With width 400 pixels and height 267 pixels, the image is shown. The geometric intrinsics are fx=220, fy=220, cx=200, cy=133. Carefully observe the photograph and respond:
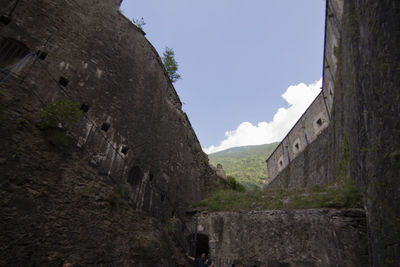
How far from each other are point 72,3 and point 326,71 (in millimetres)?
14060

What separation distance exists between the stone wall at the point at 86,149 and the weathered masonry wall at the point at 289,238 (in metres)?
2.25

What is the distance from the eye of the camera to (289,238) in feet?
26.3

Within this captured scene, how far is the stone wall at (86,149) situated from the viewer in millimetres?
4633

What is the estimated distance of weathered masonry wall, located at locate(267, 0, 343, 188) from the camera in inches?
428

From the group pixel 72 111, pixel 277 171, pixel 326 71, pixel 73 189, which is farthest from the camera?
pixel 277 171

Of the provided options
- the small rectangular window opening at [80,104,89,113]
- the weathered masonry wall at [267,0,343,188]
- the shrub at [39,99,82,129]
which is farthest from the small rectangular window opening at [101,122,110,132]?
the weathered masonry wall at [267,0,343,188]

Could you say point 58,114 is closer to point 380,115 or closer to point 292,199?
point 380,115

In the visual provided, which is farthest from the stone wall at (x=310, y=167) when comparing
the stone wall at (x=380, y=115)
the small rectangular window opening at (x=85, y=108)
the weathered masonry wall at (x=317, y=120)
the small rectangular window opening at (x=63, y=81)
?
the small rectangular window opening at (x=63, y=81)

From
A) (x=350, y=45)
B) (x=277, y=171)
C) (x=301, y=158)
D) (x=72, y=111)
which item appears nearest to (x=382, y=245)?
(x=350, y=45)

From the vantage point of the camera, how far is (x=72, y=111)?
5.87 meters

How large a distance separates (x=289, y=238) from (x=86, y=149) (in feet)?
24.7

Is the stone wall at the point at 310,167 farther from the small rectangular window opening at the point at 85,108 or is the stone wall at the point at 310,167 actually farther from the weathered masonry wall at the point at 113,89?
the small rectangular window opening at the point at 85,108

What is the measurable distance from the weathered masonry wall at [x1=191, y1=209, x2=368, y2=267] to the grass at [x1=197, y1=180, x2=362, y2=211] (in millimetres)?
358

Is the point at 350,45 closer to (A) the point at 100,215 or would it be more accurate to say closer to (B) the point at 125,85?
(B) the point at 125,85
